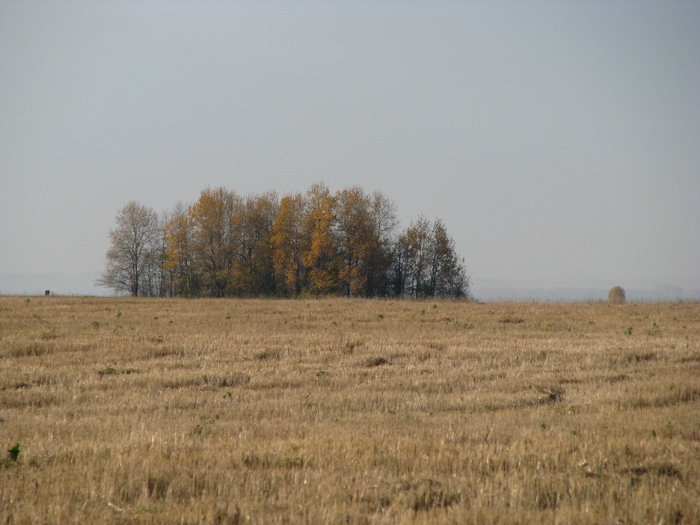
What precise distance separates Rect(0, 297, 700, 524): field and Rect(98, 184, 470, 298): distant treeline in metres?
39.0

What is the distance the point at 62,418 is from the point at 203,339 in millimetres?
10110

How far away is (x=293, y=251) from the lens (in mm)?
63344

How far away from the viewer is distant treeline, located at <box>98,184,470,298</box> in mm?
62062

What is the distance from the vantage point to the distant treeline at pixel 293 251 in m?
62.1

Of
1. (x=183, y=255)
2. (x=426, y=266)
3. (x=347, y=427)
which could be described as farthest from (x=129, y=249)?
(x=347, y=427)

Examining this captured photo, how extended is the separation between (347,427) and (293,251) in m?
54.3

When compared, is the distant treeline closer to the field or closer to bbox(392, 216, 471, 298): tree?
bbox(392, 216, 471, 298): tree

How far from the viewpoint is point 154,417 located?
10.6 meters

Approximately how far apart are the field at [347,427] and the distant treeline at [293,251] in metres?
39.0

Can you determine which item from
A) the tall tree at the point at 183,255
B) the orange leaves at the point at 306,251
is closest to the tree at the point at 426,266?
the orange leaves at the point at 306,251

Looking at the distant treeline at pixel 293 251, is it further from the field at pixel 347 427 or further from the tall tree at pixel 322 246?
the field at pixel 347 427

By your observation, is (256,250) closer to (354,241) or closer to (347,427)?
(354,241)

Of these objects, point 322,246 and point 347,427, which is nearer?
point 347,427

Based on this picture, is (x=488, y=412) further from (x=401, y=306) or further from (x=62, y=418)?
(x=401, y=306)
